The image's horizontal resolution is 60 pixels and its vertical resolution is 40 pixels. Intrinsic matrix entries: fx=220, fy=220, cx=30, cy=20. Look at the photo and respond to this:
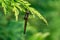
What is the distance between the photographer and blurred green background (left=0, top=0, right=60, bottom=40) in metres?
1.65

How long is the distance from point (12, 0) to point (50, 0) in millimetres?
1923

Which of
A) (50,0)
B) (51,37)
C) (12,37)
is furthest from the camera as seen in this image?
(50,0)

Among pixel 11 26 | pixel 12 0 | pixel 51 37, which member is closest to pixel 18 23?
pixel 11 26

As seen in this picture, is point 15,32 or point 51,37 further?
point 51,37

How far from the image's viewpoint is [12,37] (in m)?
1.62

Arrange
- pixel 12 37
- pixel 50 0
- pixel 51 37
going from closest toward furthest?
pixel 12 37
pixel 51 37
pixel 50 0

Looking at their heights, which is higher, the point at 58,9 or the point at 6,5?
the point at 6,5

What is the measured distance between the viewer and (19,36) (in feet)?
5.43

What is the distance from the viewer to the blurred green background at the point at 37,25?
5.41 ft

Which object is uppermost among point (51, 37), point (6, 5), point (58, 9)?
point (6, 5)

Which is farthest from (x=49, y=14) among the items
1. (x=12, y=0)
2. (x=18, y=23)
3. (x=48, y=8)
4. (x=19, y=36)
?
(x=12, y=0)

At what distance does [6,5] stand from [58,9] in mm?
2016

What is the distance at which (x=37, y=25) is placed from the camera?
8.13 feet

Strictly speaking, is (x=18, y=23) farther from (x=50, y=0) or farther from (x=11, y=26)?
(x=50, y=0)
